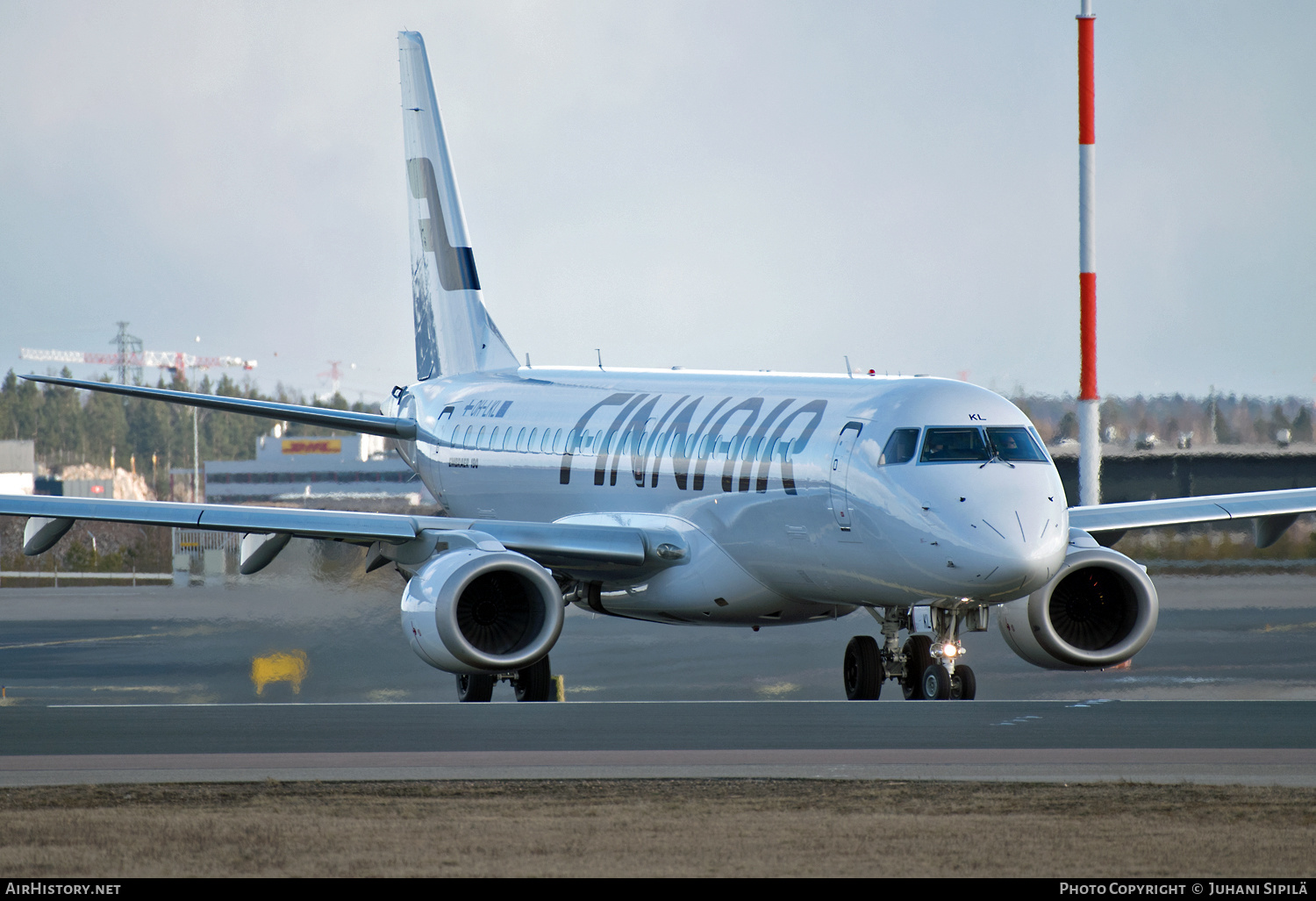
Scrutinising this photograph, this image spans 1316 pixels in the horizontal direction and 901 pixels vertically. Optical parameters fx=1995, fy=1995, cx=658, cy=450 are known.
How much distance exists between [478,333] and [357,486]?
325 ft

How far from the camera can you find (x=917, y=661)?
24062 millimetres

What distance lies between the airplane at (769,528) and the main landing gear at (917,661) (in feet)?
0.10

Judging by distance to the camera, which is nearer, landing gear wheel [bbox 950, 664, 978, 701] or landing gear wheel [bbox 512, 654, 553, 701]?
landing gear wheel [bbox 950, 664, 978, 701]

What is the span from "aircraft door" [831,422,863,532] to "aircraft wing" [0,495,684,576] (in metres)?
3.68

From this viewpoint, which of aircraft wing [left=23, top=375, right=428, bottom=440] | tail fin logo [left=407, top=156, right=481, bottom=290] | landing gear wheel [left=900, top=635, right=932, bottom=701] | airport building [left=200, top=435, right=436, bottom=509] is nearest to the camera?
landing gear wheel [left=900, top=635, right=932, bottom=701]

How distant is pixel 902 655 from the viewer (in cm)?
2430

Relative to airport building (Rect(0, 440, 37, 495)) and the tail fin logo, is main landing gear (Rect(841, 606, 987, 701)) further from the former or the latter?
airport building (Rect(0, 440, 37, 495))

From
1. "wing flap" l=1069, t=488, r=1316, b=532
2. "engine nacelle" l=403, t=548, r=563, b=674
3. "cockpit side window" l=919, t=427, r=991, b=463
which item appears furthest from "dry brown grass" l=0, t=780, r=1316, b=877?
"wing flap" l=1069, t=488, r=1316, b=532

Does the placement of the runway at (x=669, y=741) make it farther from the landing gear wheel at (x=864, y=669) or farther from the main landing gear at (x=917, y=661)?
the landing gear wheel at (x=864, y=669)

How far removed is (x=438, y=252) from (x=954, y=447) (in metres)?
18.4

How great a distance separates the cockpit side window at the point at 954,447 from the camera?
22.5 metres

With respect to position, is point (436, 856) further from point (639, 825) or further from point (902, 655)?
point (902, 655)

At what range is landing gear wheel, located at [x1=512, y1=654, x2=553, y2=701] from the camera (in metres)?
26.3
